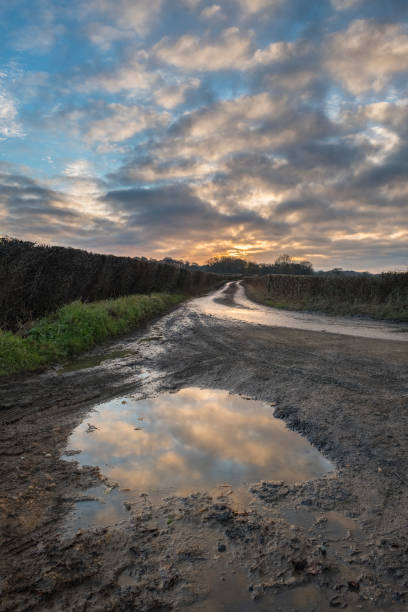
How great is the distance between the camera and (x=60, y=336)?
8.83 metres

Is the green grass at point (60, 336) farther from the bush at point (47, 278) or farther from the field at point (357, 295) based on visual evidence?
the field at point (357, 295)

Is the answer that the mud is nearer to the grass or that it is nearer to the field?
the grass

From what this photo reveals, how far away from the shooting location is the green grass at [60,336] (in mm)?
7180

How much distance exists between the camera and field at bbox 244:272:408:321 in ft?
54.2

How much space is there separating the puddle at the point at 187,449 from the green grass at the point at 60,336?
301 cm

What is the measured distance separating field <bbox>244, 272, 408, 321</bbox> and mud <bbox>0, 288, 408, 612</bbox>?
506 inches

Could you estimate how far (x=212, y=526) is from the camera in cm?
254

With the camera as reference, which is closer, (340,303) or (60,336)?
(60,336)

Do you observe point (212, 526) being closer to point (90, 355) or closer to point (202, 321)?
point (90, 355)

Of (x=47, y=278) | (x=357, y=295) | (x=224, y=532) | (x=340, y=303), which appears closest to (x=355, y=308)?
(x=340, y=303)

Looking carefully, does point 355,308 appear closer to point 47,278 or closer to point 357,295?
point 357,295

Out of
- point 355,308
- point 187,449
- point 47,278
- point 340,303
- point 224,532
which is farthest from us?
point 340,303

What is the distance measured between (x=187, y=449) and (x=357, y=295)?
1900cm

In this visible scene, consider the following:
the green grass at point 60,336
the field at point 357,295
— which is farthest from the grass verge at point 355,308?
the green grass at point 60,336
